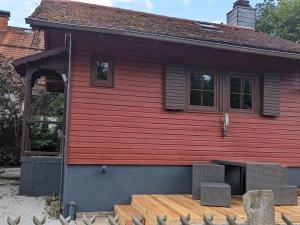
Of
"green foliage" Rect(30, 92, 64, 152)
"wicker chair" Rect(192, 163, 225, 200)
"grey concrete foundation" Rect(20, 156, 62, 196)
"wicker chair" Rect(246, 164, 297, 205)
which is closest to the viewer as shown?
"wicker chair" Rect(246, 164, 297, 205)

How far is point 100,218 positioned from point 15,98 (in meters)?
8.16

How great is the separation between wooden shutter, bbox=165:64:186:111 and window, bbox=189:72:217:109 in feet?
0.97

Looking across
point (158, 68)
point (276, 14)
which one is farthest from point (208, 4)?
point (158, 68)

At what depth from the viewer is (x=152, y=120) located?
299 inches

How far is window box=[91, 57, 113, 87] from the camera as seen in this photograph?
729 centimetres

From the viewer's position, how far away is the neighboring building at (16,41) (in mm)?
19922

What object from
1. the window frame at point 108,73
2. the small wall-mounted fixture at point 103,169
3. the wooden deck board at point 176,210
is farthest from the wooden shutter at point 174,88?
the wooden deck board at point 176,210

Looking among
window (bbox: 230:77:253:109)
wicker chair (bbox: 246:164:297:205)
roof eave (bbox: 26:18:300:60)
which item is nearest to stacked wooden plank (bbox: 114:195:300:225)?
wicker chair (bbox: 246:164:297:205)

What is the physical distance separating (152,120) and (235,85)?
204 cm

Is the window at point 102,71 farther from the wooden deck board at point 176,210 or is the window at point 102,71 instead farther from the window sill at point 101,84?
the wooden deck board at point 176,210

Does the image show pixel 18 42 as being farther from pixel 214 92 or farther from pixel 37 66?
pixel 214 92

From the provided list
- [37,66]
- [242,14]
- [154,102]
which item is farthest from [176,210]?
[242,14]

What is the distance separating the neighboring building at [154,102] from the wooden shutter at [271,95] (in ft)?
0.07

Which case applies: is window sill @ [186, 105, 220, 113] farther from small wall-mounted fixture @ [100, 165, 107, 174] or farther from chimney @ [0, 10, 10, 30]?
chimney @ [0, 10, 10, 30]
